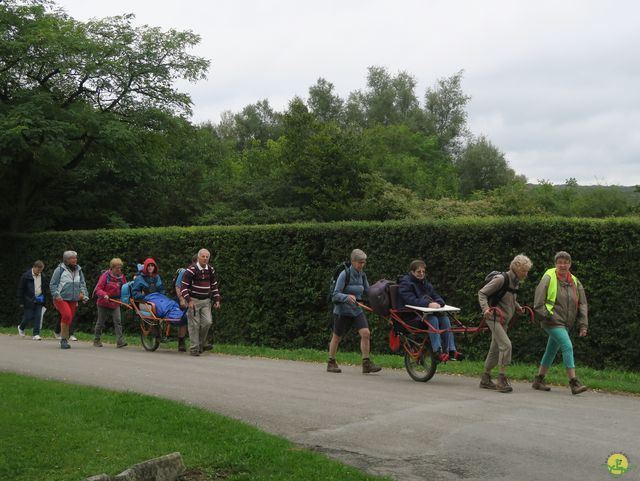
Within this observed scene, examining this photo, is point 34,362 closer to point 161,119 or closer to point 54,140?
point 54,140

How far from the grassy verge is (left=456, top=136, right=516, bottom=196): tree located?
53523 mm

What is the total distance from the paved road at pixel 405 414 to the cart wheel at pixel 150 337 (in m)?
2.53

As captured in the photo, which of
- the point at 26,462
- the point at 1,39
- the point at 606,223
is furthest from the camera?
the point at 1,39

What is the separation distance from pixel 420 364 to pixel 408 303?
39.4 inches

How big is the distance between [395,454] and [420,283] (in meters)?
5.12

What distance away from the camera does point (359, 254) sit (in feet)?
42.2

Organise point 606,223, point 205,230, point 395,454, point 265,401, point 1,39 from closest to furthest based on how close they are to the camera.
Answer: point 395,454, point 265,401, point 606,223, point 205,230, point 1,39

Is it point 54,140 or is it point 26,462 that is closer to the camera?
point 26,462

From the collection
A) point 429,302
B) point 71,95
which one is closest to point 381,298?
point 429,302

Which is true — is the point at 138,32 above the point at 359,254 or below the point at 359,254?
above

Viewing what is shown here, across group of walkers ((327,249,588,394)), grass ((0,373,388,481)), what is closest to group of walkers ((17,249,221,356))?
group of walkers ((327,249,588,394))

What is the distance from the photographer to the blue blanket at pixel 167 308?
16.8 metres

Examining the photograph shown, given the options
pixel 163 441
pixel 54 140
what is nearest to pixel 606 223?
pixel 163 441

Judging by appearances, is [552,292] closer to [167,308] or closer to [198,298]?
[198,298]
